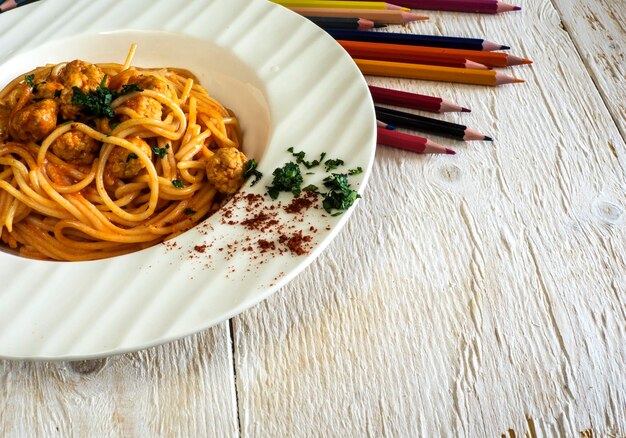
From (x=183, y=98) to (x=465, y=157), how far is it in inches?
43.9

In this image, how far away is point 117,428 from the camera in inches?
75.0

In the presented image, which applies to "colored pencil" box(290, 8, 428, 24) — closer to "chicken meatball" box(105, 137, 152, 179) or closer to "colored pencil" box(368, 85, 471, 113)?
"colored pencil" box(368, 85, 471, 113)

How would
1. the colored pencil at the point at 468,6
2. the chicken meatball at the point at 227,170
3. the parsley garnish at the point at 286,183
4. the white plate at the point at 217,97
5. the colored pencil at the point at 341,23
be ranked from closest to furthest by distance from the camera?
the white plate at the point at 217,97, the parsley garnish at the point at 286,183, the chicken meatball at the point at 227,170, the colored pencil at the point at 341,23, the colored pencil at the point at 468,6

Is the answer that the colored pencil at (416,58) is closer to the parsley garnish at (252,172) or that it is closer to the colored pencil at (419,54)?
the colored pencil at (419,54)

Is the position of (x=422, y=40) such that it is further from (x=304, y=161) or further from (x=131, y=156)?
(x=131, y=156)

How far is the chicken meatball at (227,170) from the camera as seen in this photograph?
90.4 inches

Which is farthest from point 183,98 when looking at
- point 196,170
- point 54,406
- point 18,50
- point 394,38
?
point 54,406

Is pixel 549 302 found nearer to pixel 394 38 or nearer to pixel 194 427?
pixel 194 427

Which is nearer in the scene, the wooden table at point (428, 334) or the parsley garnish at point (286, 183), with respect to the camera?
the wooden table at point (428, 334)

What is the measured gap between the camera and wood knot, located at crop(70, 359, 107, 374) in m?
2.02

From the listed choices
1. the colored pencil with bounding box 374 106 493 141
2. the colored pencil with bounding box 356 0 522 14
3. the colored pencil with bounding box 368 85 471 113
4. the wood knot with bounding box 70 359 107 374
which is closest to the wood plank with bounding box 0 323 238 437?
the wood knot with bounding box 70 359 107 374

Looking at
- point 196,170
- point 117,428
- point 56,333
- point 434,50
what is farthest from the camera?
point 434,50

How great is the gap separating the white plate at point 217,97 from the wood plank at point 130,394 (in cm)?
27

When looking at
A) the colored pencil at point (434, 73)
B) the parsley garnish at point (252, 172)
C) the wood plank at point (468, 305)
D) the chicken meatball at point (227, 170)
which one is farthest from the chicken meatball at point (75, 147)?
the colored pencil at point (434, 73)
